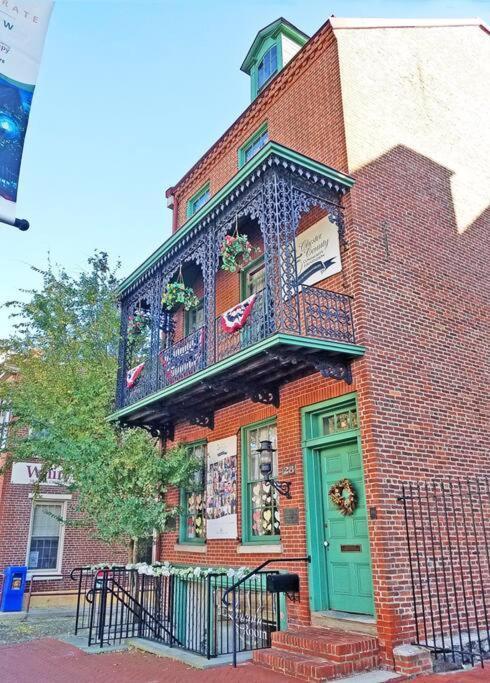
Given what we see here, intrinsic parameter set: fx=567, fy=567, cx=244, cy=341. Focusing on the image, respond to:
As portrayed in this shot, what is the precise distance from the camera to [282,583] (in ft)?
26.6

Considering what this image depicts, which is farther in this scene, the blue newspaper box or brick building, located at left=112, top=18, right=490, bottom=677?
the blue newspaper box

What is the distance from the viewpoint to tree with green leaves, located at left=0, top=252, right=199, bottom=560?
10.5 meters

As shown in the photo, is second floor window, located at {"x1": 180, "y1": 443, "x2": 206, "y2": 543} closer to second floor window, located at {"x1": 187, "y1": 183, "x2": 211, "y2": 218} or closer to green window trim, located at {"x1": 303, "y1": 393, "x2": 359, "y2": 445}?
green window trim, located at {"x1": 303, "y1": 393, "x2": 359, "y2": 445}

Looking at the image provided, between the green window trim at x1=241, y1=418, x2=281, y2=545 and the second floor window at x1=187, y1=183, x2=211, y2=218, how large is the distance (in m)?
6.75

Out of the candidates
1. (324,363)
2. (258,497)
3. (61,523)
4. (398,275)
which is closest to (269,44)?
(398,275)

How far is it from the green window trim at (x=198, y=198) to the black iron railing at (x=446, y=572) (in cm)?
971

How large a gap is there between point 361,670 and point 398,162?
7.94 metres

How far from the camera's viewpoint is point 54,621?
41.6ft

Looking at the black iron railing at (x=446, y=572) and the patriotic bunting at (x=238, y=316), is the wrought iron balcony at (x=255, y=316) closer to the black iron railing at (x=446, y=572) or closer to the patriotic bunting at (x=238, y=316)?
the patriotic bunting at (x=238, y=316)

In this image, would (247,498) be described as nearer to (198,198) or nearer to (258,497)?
(258,497)

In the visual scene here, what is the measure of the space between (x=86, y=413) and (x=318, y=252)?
6.38m

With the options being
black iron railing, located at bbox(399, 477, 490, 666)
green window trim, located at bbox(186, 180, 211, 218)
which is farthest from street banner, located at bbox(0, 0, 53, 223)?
green window trim, located at bbox(186, 180, 211, 218)

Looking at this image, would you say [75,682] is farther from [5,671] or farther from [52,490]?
[52,490]

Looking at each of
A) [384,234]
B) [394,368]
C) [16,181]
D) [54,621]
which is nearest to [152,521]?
[54,621]
